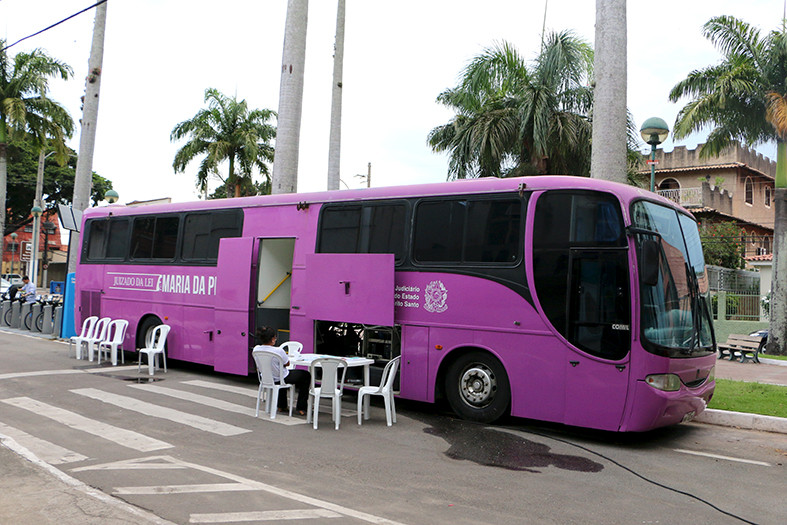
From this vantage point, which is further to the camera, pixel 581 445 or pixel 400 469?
pixel 581 445

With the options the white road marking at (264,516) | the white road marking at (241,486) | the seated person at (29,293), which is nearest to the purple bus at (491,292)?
the white road marking at (241,486)

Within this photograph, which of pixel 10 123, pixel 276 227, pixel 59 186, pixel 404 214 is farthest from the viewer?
pixel 59 186

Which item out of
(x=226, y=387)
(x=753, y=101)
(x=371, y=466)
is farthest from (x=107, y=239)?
(x=753, y=101)

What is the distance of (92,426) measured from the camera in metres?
8.33

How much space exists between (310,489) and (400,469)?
1136mm

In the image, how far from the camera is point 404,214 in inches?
397

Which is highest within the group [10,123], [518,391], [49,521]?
[10,123]

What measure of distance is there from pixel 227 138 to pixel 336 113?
38.4 feet

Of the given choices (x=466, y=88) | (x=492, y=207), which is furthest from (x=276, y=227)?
(x=466, y=88)

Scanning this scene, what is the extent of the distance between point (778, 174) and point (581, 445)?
1819 cm

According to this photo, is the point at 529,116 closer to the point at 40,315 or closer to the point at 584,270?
the point at 584,270

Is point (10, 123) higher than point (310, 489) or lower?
higher

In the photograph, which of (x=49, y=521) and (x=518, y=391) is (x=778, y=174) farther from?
(x=49, y=521)

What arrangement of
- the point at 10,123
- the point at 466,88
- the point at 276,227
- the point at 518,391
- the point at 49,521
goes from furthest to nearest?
the point at 10,123, the point at 466,88, the point at 276,227, the point at 518,391, the point at 49,521
